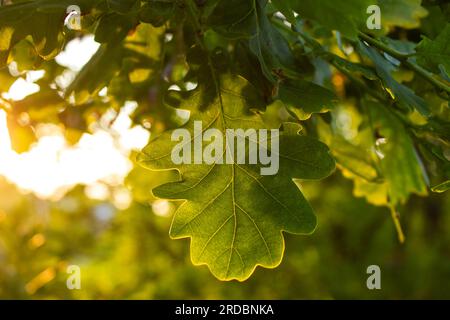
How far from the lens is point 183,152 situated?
1312 millimetres

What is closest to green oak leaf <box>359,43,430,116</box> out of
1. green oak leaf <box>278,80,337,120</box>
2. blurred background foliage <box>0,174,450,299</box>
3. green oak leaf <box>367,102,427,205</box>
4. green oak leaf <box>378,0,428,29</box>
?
green oak leaf <box>278,80,337,120</box>

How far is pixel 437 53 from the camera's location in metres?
1.20

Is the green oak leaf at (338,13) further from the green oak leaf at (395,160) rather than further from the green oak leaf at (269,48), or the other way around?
the green oak leaf at (395,160)

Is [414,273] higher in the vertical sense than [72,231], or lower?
lower

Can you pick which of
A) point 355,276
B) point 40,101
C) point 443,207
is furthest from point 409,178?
point 443,207

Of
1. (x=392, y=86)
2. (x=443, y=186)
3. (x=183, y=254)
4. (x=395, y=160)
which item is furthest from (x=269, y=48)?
(x=183, y=254)

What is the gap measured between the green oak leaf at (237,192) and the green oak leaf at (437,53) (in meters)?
0.25

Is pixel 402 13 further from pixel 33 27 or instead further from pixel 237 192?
pixel 33 27

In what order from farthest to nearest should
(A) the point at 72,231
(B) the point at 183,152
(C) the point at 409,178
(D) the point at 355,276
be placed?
(D) the point at 355,276 < (A) the point at 72,231 < (C) the point at 409,178 < (B) the point at 183,152

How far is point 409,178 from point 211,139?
795 millimetres

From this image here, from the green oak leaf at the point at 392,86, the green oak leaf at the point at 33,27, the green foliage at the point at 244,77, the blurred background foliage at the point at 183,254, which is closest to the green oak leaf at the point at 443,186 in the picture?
the green foliage at the point at 244,77

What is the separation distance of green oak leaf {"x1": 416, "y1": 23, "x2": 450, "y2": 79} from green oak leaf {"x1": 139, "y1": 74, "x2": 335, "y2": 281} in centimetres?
25

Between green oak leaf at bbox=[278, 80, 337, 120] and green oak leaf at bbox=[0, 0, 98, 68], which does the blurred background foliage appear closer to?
green oak leaf at bbox=[278, 80, 337, 120]
